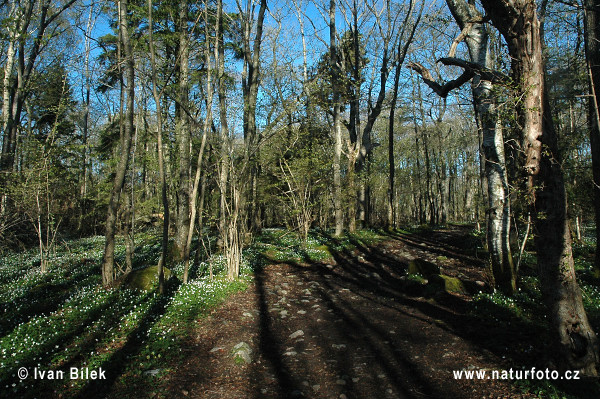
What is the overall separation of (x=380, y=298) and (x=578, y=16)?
55.3 feet

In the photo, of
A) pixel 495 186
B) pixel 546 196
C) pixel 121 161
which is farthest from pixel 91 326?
pixel 495 186

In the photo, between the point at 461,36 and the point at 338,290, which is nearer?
the point at 461,36

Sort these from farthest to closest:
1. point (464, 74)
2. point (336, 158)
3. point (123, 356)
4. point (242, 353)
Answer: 1. point (336, 158)
2. point (464, 74)
3. point (242, 353)
4. point (123, 356)

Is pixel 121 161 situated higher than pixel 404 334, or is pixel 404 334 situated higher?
pixel 121 161

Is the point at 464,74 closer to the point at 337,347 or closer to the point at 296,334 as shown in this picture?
the point at 337,347

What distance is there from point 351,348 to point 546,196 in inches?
139

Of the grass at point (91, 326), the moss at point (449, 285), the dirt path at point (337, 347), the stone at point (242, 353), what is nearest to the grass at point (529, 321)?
the dirt path at point (337, 347)

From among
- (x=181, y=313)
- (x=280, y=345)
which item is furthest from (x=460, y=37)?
(x=181, y=313)

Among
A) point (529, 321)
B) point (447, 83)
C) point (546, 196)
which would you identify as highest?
point (447, 83)

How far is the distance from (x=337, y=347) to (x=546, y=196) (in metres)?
3.70

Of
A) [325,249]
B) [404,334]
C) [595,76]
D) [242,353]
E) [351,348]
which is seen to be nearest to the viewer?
[242,353]

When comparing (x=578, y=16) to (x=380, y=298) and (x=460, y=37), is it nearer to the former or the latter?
(x=460, y=37)

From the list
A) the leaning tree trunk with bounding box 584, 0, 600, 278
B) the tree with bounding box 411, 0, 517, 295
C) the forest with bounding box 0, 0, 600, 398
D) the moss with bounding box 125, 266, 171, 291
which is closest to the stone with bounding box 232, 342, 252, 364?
the forest with bounding box 0, 0, 600, 398

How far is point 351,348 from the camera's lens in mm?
5438
